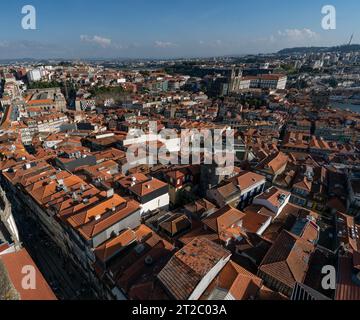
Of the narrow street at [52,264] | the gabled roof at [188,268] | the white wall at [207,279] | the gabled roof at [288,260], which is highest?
the gabled roof at [188,268]

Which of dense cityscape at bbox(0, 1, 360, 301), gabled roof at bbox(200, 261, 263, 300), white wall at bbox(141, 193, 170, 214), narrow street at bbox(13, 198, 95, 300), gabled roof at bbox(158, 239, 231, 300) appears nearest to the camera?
gabled roof at bbox(158, 239, 231, 300)

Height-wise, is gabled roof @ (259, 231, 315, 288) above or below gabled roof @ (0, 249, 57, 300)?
above

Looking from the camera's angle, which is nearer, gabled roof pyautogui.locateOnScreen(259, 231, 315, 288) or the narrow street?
gabled roof pyautogui.locateOnScreen(259, 231, 315, 288)

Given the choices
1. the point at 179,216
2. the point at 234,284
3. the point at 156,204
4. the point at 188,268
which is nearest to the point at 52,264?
the point at 156,204

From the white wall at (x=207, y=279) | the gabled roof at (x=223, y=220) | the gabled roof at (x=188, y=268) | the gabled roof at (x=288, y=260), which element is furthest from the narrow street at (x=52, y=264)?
the gabled roof at (x=288, y=260)

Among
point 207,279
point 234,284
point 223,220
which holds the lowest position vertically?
point 234,284

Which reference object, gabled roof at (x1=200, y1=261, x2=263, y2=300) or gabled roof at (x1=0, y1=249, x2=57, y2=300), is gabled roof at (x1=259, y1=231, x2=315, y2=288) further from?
gabled roof at (x1=0, y1=249, x2=57, y2=300)

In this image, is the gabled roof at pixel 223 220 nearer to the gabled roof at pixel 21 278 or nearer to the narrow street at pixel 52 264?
the narrow street at pixel 52 264

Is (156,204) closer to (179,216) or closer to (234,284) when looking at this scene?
(179,216)

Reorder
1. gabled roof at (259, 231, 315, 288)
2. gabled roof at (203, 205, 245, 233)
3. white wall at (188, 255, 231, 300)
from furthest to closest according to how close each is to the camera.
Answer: gabled roof at (203, 205, 245, 233) < gabled roof at (259, 231, 315, 288) < white wall at (188, 255, 231, 300)

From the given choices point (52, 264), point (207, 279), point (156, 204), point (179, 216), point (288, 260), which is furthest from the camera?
point (156, 204)

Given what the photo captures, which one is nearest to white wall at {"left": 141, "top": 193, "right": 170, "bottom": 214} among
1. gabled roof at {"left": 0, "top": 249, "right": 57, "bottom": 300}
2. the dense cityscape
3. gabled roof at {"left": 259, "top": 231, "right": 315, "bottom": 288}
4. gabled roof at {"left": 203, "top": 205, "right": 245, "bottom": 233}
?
the dense cityscape
